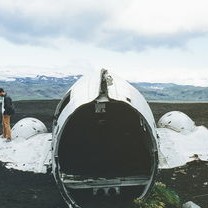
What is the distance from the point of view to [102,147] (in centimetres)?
1778

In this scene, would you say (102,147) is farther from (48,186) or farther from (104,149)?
(48,186)

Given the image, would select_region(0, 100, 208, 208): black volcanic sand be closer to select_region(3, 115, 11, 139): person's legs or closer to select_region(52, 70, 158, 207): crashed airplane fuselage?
select_region(52, 70, 158, 207): crashed airplane fuselage

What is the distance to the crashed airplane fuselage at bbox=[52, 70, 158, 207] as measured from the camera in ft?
50.9

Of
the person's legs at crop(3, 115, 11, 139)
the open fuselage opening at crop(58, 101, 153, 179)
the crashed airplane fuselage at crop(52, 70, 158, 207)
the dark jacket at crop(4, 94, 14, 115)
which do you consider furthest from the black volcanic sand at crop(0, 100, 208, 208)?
the dark jacket at crop(4, 94, 14, 115)

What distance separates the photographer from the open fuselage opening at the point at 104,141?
17344 mm

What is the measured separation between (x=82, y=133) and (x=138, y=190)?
315 centimetres

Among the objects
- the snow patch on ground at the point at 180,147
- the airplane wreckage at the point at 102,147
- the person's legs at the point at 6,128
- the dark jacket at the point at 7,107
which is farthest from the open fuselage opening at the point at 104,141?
the dark jacket at the point at 7,107

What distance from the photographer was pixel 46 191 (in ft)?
56.2

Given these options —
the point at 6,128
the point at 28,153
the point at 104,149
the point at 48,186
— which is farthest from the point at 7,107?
the point at 104,149

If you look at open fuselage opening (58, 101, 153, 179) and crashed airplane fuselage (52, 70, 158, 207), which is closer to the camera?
crashed airplane fuselage (52, 70, 158, 207)

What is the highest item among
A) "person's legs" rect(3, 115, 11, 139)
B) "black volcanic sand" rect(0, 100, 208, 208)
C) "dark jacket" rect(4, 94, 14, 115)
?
"dark jacket" rect(4, 94, 14, 115)

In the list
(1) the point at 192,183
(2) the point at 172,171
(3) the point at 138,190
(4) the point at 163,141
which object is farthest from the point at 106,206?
(4) the point at 163,141

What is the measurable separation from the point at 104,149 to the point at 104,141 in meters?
0.31

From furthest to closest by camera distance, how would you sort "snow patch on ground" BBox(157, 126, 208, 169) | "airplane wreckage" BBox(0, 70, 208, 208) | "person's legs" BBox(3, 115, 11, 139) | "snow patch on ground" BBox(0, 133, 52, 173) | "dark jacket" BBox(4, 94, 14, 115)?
"dark jacket" BBox(4, 94, 14, 115), "person's legs" BBox(3, 115, 11, 139), "snow patch on ground" BBox(157, 126, 208, 169), "snow patch on ground" BBox(0, 133, 52, 173), "airplane wreckage" BBox(0, 70, 208, 208)
